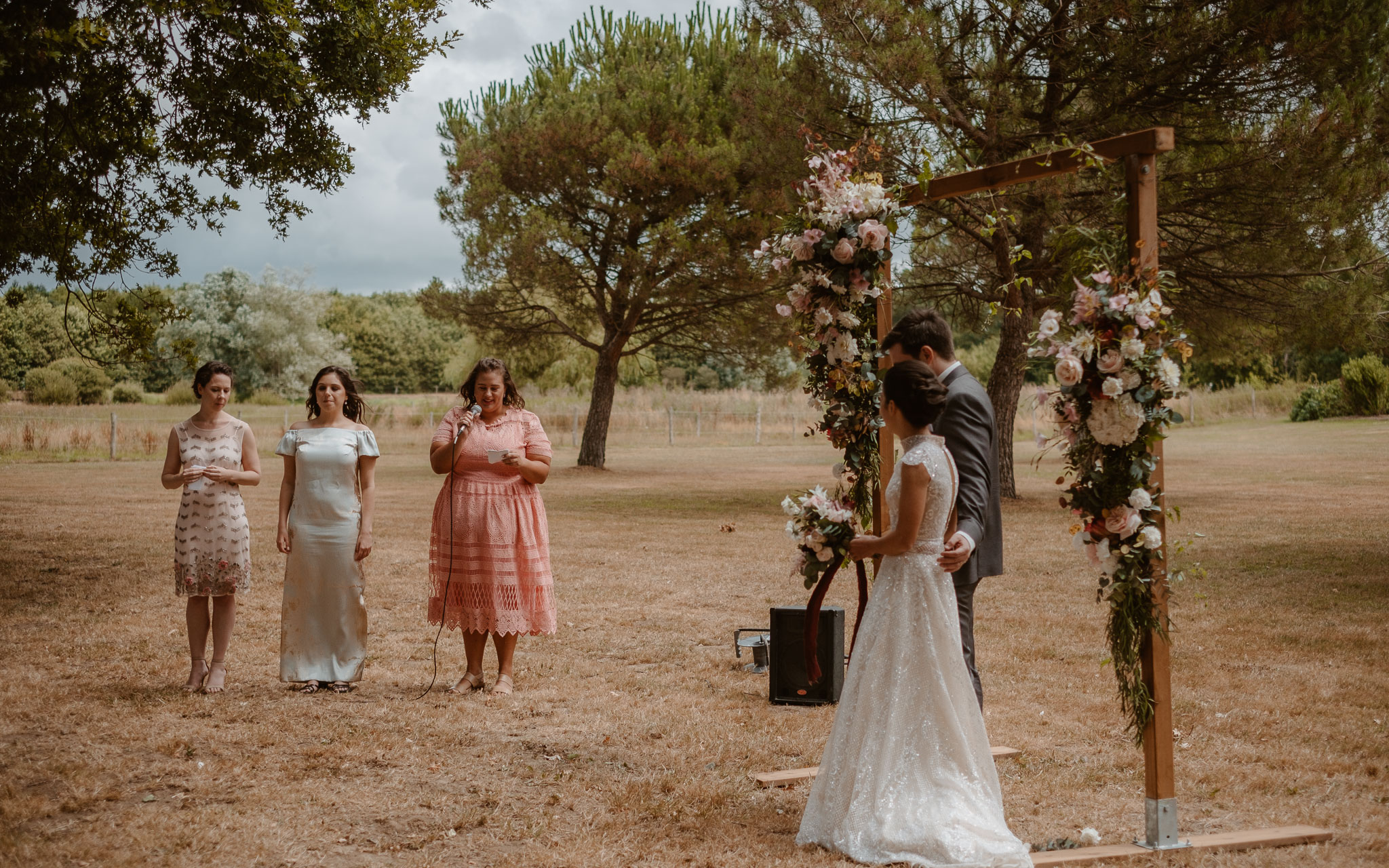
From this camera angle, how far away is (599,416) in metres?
26.8

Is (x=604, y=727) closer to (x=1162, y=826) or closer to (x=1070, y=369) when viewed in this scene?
(x=1162, y=826)

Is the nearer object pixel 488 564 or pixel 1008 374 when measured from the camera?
pixel 488 564

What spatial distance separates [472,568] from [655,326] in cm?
1926

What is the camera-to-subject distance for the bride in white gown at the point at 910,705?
384 cm

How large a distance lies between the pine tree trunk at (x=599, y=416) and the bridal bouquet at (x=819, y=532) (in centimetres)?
2130

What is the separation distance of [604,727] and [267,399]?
2227 inches

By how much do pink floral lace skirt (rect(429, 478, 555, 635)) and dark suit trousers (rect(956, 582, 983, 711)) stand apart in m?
2.63

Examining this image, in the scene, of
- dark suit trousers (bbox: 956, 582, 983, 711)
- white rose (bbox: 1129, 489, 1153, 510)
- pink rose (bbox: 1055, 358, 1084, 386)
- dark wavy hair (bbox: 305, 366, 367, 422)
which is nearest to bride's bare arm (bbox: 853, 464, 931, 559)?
dark suit trousers (bbox: 956, 582, 983, 711)

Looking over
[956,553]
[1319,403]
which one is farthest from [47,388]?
[1319,403]

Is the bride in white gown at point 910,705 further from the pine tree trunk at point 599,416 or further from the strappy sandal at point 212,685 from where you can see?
the pine tree trunk at point 599,416

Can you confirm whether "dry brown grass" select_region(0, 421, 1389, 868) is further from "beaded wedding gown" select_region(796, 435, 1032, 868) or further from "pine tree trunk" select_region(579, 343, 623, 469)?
"pine tree trunk" select_region(579, 343, 623, 469)

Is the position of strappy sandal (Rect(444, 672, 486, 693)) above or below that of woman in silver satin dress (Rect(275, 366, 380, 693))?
below

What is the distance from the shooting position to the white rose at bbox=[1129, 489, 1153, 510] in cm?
383

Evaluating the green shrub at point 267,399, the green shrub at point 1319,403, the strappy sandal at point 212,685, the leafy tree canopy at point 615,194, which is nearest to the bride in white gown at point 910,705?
the strappy sandal at point 212,685
